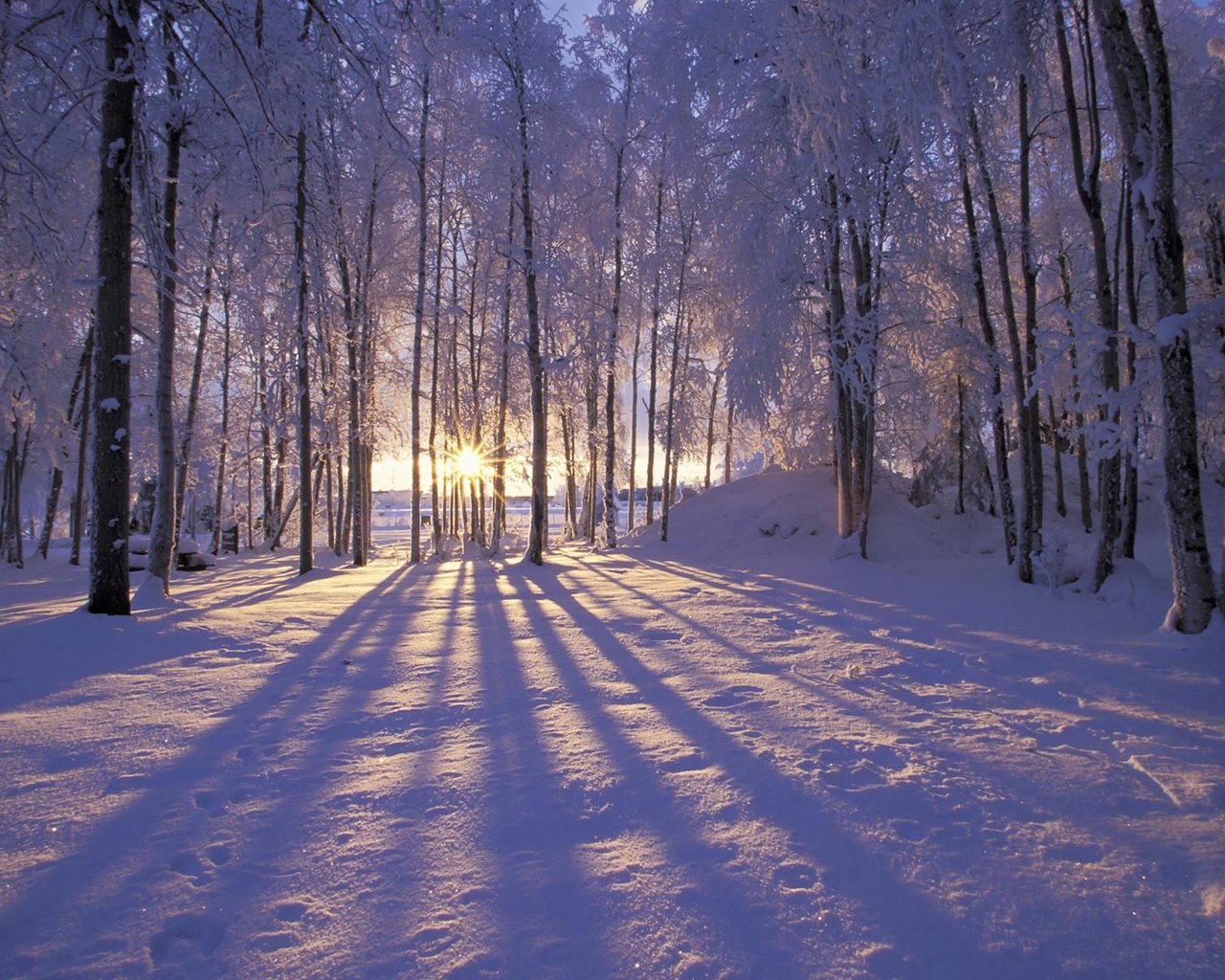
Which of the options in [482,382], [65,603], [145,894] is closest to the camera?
[145,894]

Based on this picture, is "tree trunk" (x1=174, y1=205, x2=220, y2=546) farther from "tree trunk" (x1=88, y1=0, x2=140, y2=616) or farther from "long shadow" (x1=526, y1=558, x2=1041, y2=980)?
"long shadow" (x1=526, y1=558, x2=1041, y2=980)

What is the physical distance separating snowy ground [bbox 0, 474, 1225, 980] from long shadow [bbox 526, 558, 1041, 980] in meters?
0.01

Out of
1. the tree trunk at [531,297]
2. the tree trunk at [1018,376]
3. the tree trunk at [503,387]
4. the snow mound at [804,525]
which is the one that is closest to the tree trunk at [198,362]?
the tree trunk at [531,297]

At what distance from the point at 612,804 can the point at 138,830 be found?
1834 millimetres

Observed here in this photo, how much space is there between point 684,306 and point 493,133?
293 inches

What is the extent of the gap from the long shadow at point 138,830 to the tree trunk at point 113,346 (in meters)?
3.01

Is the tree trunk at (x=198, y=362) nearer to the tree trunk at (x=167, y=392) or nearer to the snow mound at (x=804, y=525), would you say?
the tree trunk at (x=167, y=392)

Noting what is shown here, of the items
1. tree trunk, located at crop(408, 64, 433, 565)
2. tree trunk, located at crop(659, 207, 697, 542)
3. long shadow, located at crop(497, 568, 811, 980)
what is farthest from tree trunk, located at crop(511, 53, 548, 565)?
long shadow, located at crop(497, 568, 811, 980)

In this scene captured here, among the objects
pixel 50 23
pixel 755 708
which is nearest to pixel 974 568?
pixel 755 708

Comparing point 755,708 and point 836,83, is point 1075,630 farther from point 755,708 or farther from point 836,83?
point 836,83

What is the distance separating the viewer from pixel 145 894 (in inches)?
74.7

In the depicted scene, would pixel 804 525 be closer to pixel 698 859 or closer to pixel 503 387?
pixel 503 387

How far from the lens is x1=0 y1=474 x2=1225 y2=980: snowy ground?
1.70 metres

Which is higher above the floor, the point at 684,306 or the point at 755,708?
the point at 684,306
